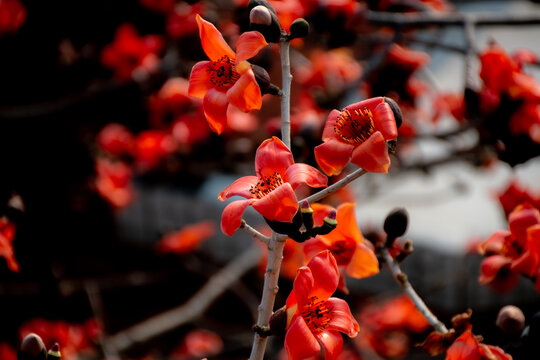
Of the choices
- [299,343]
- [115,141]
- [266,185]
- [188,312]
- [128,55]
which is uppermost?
[266,185]

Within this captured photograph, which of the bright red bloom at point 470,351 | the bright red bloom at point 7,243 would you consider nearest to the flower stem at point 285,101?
the bright red bloom at point 470,351

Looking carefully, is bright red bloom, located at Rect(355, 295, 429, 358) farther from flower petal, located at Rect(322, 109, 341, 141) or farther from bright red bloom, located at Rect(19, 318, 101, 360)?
flower petal, located at Rect(322, 109, 341, 141)

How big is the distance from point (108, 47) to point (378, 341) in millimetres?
1865

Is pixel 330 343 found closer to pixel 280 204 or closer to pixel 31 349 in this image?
pixel 280 204

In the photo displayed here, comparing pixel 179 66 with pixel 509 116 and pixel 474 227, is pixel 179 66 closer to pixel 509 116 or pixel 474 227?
pixel 509 116

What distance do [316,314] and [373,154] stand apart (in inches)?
9.3

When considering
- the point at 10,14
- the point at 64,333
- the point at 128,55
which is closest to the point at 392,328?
the point at 64,333

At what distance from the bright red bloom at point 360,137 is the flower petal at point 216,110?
16cm

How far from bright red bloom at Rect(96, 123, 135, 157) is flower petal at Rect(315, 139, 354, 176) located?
1937mm

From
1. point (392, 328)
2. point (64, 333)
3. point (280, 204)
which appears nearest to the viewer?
point (280, 204)

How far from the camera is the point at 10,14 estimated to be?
185 centimetres

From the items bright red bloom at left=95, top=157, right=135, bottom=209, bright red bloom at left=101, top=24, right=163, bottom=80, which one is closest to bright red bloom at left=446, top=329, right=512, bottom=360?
bright red bloom at left=101, top=24, right=163, bottom=80

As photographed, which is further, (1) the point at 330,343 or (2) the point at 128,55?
(2) the point at 128,55

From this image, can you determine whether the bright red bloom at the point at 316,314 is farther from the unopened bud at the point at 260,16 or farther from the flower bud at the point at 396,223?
the unopened bud at the point at 260,16
